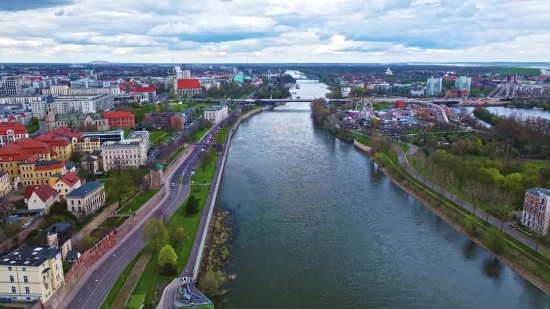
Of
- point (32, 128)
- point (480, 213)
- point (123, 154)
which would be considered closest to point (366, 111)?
point (123, 154)

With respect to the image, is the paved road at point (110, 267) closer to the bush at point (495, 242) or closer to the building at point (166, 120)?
the bush at point (495, 242)

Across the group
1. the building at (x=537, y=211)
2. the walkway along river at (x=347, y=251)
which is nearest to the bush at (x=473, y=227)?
the walkway along river at (x=347, y=251)

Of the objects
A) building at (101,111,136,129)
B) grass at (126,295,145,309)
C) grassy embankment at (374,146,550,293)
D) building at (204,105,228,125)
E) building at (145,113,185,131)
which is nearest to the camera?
grass at (126,295,145,309)

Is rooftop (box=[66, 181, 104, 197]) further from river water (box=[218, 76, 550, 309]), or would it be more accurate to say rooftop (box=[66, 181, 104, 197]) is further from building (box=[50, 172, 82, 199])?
river water (box=[218, 76, 550, 309])

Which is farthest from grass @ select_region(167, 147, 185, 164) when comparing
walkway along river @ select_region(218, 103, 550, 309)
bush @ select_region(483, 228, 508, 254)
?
bush @ select_region(483, 228, 508, 254)

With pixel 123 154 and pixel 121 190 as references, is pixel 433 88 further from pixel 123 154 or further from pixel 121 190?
pixel 121 190

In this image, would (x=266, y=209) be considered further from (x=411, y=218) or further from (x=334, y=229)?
(x=411, y=218)
